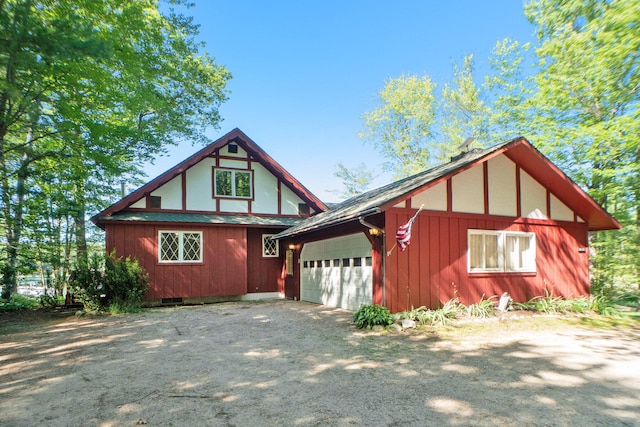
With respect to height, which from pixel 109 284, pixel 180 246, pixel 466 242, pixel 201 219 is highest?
pixel 201 219

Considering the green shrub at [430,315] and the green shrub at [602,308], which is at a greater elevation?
the green shrub at [430,315]

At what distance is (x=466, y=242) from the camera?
30.1ft

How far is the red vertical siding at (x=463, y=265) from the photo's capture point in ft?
26.9

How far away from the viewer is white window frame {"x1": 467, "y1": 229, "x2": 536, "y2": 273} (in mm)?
9303

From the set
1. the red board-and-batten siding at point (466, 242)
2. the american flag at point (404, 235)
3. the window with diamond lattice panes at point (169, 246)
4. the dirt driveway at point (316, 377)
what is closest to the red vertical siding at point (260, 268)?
the window with diamond lattice panes at point (169, 246)

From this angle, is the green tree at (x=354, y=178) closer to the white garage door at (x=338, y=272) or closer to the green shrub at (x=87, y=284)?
the white garage door at (x=338, y=272)

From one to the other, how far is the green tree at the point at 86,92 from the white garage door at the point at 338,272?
6.81 meters

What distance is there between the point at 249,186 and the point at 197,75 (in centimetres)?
966

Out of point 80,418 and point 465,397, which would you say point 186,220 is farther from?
point 465,397

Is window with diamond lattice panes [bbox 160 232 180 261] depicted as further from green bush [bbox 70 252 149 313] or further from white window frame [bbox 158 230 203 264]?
green bush [bbox 70 252 149 313]

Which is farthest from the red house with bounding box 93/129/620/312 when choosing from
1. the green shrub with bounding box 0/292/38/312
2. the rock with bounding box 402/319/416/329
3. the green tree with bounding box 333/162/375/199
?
the green tree with bounding box 333/162/375/199

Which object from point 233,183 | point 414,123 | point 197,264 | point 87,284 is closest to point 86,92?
point 233,183

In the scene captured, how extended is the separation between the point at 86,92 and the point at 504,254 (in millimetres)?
13027

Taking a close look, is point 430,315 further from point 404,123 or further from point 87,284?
point 404,123
